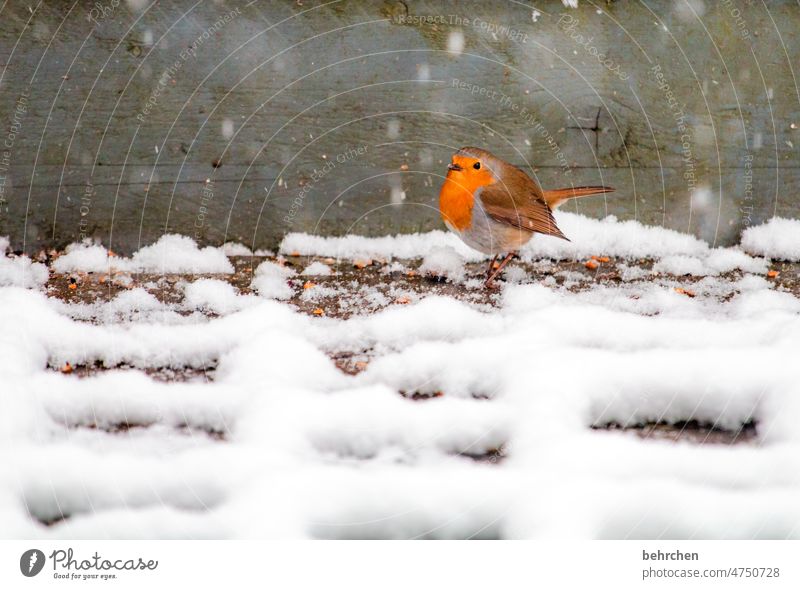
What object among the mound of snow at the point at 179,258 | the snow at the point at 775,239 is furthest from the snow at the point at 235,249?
the snow at the point at 775,239

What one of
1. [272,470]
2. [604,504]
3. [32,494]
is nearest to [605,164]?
[604,504]

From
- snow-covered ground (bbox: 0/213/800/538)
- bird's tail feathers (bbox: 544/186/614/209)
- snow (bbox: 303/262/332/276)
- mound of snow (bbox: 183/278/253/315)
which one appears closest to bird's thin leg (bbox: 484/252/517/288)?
snow-covered ground (bbox: 0/213/800/538)

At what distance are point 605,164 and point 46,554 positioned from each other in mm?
1656

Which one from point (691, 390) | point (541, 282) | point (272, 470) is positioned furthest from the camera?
point (541, 282)

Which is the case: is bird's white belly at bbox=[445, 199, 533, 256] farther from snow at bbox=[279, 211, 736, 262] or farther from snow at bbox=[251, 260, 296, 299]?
snow at bbox=[251, 260, 296, 299]

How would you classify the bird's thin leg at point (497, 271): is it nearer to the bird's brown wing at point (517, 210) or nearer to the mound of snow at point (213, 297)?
the bird's brown wing at point (517, 210)

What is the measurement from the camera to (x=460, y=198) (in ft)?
6.17

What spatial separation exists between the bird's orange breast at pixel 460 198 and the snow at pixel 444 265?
0.15 m

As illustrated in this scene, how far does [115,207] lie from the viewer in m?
2.16

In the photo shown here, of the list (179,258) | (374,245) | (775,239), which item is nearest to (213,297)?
(179,258)

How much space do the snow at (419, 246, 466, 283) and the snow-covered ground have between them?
0.14 m

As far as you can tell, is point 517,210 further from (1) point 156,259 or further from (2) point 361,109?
(1) point 156,259

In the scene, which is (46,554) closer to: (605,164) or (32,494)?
(32,494)

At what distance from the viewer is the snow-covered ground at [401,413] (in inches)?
49.1
